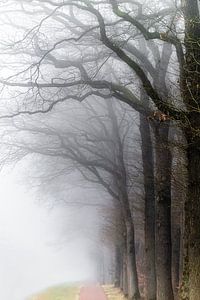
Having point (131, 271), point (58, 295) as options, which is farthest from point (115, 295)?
point (131, 271)

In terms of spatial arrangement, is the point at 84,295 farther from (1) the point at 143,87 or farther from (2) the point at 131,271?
(1) the point at 143,87

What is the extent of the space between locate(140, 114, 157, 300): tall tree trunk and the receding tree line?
0.03m

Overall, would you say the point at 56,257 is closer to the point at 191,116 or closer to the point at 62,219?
the point at 62,219

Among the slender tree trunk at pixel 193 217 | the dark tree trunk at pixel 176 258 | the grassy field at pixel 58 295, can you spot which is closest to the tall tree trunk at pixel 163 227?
the slender tree trunk at pixel 193 217

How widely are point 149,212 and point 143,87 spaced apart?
324 inches

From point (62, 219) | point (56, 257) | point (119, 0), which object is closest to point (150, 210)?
point (119, 0)

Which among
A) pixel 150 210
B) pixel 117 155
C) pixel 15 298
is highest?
pixel 117 155

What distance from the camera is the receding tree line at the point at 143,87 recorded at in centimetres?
1195

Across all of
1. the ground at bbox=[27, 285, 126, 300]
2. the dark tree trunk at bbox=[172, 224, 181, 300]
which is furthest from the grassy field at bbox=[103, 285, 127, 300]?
the dark tree trunk at bbox=[172, 224, 181, 300]

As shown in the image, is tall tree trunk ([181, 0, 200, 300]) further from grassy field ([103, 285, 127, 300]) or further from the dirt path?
the dirt path

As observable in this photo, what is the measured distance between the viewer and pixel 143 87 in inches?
523

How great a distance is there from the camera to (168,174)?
1708 centimetres

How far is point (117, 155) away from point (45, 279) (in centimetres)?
4375

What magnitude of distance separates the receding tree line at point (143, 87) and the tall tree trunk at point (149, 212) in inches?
1.4
